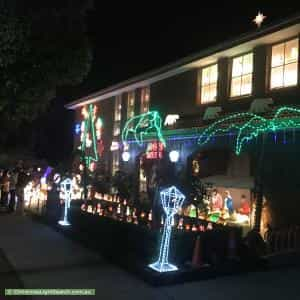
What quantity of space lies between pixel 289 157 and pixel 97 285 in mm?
6649

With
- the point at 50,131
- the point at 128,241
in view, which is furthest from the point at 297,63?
the point at 50,131

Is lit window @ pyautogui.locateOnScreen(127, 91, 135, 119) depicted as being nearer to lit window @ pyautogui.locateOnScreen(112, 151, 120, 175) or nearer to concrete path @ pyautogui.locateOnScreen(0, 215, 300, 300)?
lit window @ pyautogui.locateOnScreen(112, 151, 120, 175)

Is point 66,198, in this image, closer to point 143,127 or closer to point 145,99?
point 143,127

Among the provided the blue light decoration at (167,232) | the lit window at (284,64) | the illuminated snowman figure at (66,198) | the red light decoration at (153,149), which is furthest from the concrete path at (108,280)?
the red light decoration at (153,149)

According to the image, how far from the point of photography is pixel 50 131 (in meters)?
37.7

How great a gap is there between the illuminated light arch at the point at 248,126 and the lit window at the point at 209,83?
193 cm

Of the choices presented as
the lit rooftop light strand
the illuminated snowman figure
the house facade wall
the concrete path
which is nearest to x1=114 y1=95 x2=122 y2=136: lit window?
the house facade wall

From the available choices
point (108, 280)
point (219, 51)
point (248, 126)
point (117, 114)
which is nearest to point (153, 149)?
point (219, 51)

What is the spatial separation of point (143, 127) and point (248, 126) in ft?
23.3

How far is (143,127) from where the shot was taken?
18.7 m

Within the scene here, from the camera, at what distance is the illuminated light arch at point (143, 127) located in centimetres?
1731

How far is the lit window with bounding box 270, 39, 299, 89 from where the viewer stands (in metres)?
12.3

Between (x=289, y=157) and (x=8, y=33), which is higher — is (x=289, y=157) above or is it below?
below

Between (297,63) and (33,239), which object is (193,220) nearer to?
(33,239)
